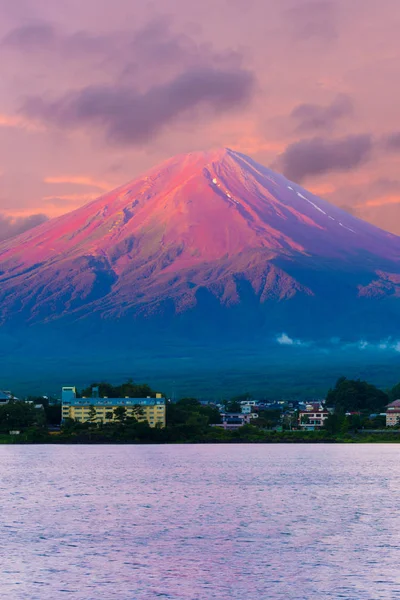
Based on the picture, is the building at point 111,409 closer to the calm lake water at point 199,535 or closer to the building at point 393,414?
the building at point 393,414

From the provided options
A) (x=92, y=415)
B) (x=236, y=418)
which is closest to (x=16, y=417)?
(x=92, y=415)

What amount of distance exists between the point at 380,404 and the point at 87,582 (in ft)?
467

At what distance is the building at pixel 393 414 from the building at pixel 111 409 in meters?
33.8

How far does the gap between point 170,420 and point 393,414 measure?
115 ft

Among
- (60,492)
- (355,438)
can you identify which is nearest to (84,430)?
(355,438)

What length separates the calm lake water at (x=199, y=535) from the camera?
3048 cm

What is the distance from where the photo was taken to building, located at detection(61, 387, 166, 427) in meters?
135

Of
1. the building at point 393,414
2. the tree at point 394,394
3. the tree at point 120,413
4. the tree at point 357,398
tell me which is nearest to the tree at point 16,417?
the tree at point 120,413

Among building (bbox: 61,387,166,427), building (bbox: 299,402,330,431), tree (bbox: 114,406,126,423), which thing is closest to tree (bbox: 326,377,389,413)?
building (bbox: 299,402,330,431)

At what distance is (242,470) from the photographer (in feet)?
254

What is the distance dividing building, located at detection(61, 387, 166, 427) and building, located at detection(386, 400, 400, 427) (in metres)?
33.8

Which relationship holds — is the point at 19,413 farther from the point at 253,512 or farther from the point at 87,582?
the point at 87,582

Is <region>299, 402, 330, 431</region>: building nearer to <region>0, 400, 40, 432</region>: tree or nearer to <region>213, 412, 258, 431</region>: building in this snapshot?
<region>213, 412, 258, 431</region>: building

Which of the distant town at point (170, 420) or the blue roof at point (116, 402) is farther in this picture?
the blue roof at point (116, 402)
